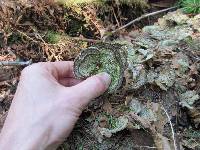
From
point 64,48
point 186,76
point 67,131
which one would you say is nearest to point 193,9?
point 186,76

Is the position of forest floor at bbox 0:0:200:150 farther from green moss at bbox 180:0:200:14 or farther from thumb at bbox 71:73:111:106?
thumb at bbox 71:73:111:106

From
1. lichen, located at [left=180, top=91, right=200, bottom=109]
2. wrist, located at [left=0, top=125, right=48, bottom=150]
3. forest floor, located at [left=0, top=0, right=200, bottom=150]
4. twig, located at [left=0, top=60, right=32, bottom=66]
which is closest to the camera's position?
wrist, located at [left=0, top=125, right=48, bottom=150]

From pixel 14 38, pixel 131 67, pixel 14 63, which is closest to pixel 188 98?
pixel 131 67

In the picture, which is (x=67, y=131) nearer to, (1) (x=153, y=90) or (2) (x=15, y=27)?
(1) (x=153, y=90)

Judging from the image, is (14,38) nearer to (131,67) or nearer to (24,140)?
(131,67)

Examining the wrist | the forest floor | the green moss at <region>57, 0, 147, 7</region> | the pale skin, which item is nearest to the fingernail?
the pale skin

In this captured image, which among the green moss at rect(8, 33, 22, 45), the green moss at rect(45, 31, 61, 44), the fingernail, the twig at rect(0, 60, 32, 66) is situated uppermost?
the fingernail
